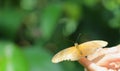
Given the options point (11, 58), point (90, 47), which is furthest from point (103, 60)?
point (11, 58)

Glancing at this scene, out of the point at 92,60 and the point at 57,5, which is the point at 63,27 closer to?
the point at 57,5

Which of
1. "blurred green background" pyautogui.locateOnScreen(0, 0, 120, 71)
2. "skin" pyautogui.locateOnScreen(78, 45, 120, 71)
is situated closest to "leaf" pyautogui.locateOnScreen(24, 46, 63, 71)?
"blurred green background" pyautogui.locateOnScreen(0, 0, 120, 71)

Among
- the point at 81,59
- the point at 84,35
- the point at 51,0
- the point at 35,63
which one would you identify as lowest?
the point at 81,59

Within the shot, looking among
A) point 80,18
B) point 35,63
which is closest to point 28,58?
point 35,63

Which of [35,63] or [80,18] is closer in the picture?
[35,63]

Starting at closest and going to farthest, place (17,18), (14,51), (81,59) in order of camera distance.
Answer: (81,59)
(14,51)
(17,18)

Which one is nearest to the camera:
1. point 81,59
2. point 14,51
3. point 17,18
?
point 81,59
